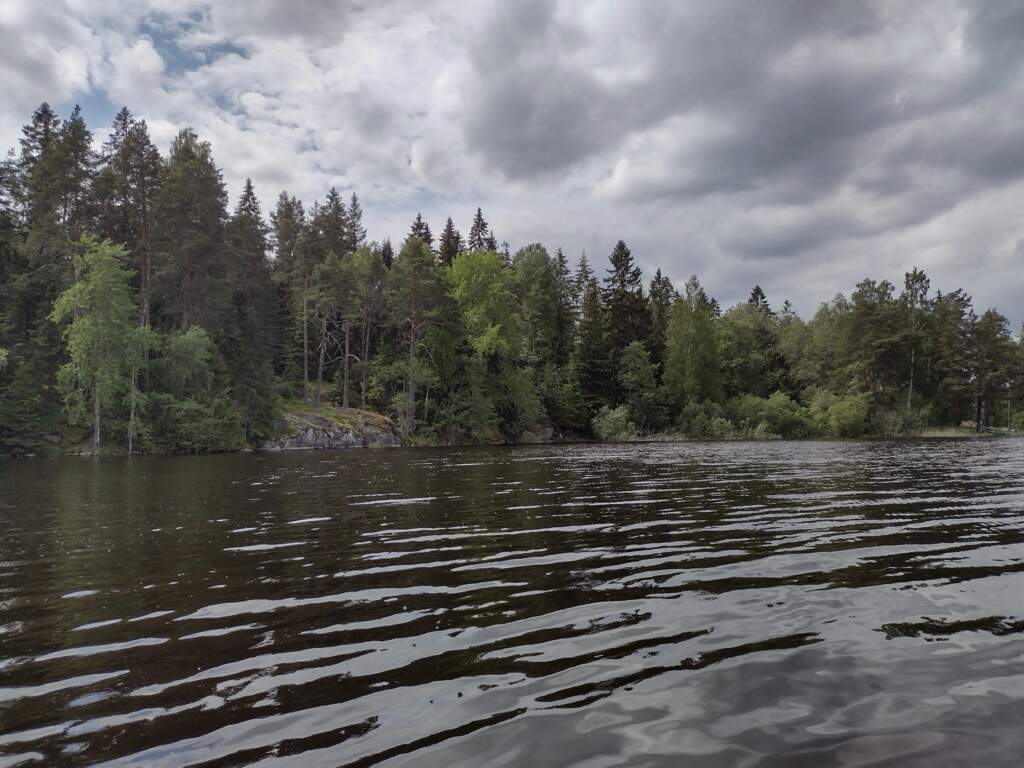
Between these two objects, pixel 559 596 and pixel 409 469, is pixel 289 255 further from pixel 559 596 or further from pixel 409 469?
pixel 559 596

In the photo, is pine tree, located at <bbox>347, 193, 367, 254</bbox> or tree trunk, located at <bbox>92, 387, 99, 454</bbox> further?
pine tree, located at <bbox>347, 193, 367, 254</bbox>

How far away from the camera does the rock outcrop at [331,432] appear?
164 feet

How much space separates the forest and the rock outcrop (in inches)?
71.3

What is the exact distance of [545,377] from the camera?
73.1 m

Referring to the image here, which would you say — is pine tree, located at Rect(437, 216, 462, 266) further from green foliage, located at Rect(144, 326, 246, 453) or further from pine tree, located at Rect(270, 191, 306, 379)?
green foliage, located at Rect(144, 326, 246, 453)

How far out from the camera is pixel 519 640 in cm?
555

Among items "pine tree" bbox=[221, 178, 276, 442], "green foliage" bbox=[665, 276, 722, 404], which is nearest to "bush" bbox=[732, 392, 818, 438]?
"green foliage" bbox=[665, 276, 722, 404]

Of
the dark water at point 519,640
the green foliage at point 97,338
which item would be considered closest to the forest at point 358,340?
the green foliage at point 97,338

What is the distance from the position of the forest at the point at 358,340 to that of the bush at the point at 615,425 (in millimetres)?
324

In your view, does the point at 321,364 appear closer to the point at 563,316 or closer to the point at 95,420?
the point at 95,420

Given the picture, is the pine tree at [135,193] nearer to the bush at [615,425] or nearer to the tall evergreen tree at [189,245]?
the tall evergreen tree at [189,245]

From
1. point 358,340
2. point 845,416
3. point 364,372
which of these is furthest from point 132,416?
point 845,416

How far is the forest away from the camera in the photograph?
4412 cm

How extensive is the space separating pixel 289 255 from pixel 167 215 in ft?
88.9
